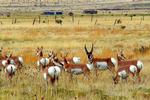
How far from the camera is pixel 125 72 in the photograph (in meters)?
19.6

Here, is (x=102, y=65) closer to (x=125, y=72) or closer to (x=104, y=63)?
(x=104, y=63)

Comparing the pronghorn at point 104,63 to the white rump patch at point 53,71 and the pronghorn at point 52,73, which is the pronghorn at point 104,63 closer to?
the pronghorn at point 52,73

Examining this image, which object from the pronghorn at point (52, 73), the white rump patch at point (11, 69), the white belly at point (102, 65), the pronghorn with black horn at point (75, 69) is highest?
the pronghorn at point (52, 73)

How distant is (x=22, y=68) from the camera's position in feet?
78.4

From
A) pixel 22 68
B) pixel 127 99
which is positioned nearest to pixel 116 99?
pixel 127 99

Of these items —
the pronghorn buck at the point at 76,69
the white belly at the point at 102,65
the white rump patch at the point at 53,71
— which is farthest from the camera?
the white belly at the point at 102,65

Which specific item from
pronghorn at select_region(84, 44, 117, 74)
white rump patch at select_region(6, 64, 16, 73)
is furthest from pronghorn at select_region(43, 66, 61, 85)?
pronghorn at select_region(84, 44, 117, 74)

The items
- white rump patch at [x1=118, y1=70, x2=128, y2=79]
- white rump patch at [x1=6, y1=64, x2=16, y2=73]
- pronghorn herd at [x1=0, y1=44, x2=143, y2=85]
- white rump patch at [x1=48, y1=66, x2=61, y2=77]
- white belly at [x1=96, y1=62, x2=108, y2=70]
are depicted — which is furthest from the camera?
white belly at [x1=96, y1=62, x2=108, y2=70]

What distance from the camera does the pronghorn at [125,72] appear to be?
19562mm

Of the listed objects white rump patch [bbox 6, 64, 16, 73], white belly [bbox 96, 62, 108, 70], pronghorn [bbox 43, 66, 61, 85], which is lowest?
white belly [bbox 96, 62, 108, 70]

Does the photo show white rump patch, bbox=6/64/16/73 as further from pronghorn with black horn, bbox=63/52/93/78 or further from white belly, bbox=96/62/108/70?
white belly, bbox=96/62/108/70

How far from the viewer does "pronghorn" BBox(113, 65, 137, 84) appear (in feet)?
64.2

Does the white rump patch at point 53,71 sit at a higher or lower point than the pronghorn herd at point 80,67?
higher

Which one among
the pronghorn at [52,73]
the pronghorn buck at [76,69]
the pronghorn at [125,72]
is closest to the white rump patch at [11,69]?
the pronghorn at [52,73]
